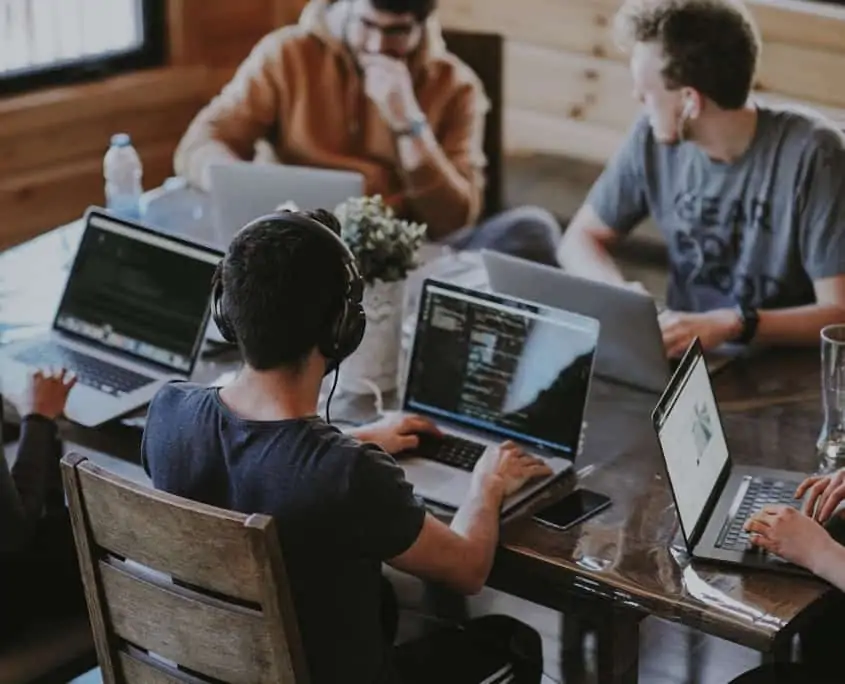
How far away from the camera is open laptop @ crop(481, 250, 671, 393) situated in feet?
7.91

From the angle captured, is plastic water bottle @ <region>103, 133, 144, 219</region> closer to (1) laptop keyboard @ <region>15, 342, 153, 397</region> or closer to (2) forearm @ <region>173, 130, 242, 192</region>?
(2) forearm @ <region>173, 130, 242, 192</region>

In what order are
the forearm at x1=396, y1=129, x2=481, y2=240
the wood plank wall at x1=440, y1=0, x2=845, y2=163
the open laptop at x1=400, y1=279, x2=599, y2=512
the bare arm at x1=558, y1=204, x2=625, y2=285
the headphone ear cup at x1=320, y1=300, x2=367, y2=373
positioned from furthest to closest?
the wood plank wall at x1=440, y1=0, x2=845, y2=163 < the forearm at x1=396, y1=129, x2=481, y2=240 < the bare arm at x1=558, y1=204, x2=625, y2=285 < the open laptop at x1=400, y1=279, x2=599, y2=512 < the headphone ear cup at x1=320, y1=300, x2=367, y2=373

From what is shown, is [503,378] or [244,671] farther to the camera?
[503,378]

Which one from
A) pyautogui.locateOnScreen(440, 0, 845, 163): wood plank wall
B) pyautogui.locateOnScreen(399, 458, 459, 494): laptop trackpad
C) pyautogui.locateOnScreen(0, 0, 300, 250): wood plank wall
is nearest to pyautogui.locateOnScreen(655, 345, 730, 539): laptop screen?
pyautogui.locateOnScreen(399, 458, 459, 494): laptop trackpad

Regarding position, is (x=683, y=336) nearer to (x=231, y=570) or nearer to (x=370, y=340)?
(x=370, y=340)

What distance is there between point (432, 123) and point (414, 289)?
36.4 inches

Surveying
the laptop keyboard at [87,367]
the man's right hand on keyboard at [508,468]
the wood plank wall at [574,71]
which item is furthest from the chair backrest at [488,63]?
the man's right hand on keyboard at [508,468]

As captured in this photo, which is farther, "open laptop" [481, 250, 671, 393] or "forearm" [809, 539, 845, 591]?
"open laptop" [481, 250, 671, 393]

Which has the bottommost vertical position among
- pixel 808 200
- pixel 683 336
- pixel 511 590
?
pixel 511 590

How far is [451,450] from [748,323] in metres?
0.64

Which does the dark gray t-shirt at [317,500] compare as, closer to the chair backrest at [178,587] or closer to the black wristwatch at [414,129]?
the chair backrest at [178,587]

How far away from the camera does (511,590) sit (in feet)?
6.98

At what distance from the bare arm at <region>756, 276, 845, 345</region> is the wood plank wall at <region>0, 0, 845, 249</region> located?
147 cm

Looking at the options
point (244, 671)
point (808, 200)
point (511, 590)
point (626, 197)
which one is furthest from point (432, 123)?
point (244, 671)
